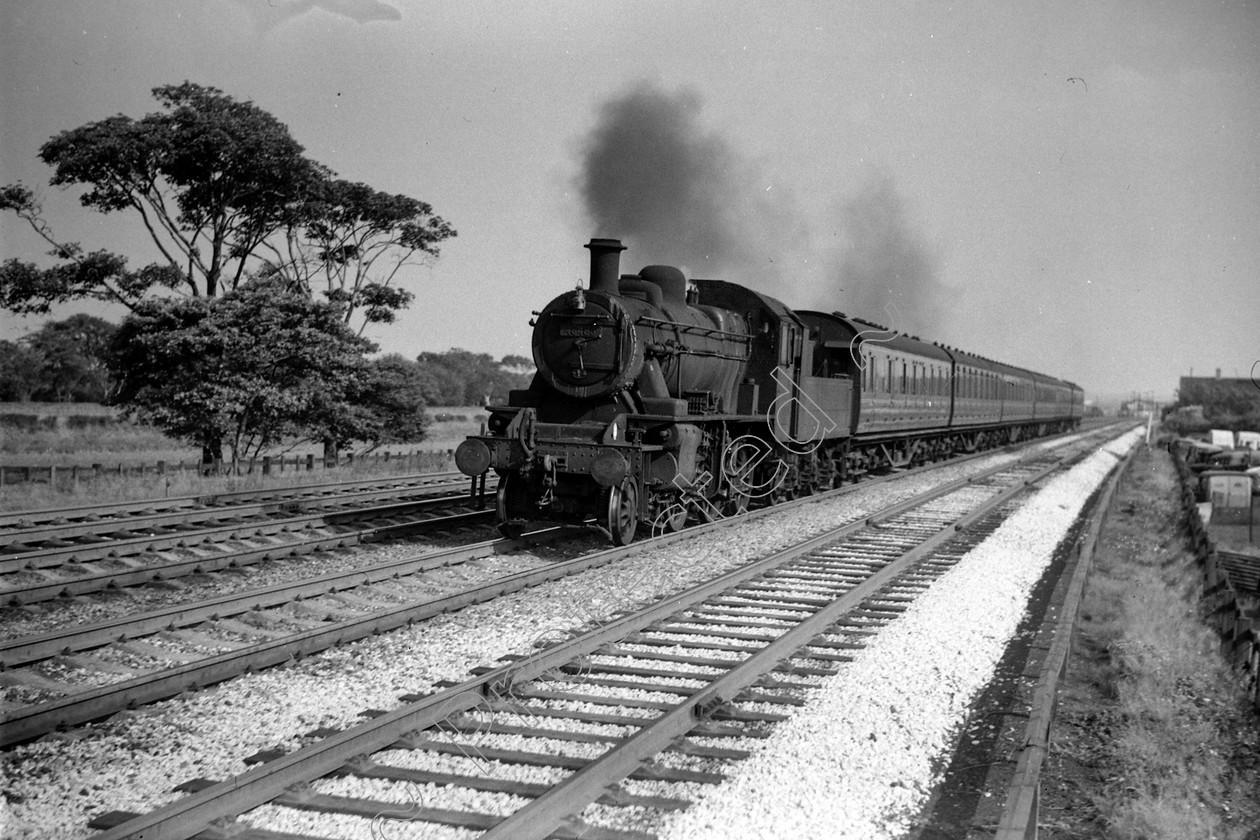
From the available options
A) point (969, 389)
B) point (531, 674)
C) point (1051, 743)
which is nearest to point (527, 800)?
point (531, 674)

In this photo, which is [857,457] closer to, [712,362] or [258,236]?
[712,362]

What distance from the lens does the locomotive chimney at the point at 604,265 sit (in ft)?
35.7

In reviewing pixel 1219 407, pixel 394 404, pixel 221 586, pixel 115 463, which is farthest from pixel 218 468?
pixel 1219 407

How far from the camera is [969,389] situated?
27797 millimetres

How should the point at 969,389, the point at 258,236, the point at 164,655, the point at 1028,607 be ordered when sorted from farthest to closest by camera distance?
the point at 969,389 < the point at 258,236 < the point at 1028,607 < the point at 164,655

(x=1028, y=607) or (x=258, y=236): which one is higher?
(x=258, y=236)

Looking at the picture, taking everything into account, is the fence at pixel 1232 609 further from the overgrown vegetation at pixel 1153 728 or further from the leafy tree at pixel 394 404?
the leafy tree at pixel 394 404

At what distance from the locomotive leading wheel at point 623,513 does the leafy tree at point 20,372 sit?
90.4 ft

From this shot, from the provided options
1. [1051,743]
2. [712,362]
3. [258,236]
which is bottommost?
[1051,743]

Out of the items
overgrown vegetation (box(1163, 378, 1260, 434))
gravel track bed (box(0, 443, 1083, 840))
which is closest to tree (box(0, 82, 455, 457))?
gravel track bed (box(0, 443, 1083, 840))

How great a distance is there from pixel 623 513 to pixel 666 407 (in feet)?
4.18

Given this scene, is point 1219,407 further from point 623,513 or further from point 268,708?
point 268,708

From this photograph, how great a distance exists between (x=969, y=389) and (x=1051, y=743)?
77.7ft

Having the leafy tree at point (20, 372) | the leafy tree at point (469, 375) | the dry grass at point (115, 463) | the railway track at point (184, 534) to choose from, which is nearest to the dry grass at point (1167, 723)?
the railway track at point (184, 534)
